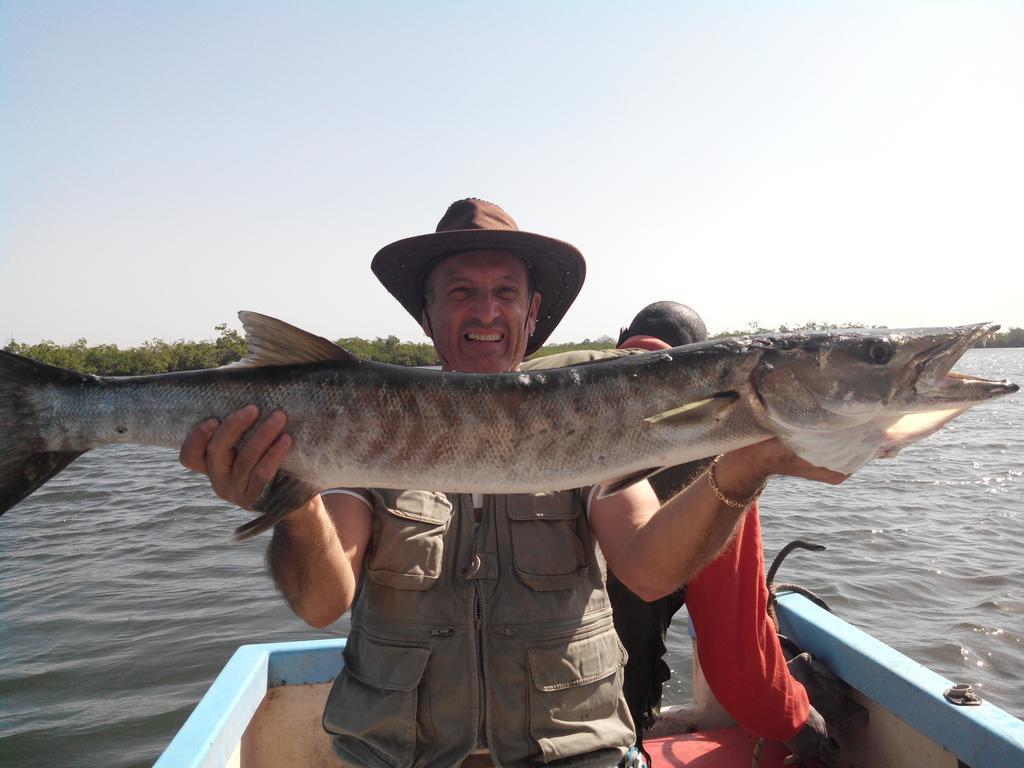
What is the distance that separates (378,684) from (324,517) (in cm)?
78

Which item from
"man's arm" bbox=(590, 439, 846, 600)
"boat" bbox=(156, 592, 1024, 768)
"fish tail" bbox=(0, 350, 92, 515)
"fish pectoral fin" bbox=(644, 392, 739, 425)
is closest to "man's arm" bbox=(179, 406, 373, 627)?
"fish tail" bbox=(0, 350, 92, 515)

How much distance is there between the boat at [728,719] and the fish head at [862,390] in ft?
6.20

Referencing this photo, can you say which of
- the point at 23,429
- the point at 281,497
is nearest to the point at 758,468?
the point at 281,497

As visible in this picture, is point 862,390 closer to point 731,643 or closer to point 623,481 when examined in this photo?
point 623,481

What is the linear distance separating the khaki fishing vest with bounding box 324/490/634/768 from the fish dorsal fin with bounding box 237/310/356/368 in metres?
0.83

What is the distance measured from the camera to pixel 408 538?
128 inches

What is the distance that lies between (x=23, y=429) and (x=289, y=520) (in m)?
1.19

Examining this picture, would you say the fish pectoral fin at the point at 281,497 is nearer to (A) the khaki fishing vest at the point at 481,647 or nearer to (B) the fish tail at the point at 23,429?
(A) the khaki fishing vest at the point at 481,647

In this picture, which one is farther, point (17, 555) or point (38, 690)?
point (17, 555)

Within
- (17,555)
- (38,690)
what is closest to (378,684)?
(38,690)

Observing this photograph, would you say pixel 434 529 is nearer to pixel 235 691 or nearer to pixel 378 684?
pixel 378 684

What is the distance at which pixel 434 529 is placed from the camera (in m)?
3.34

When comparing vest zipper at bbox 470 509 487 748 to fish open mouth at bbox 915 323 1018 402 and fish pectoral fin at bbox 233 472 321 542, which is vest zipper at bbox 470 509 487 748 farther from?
fish open mouth at bbox 915 323 1018 402

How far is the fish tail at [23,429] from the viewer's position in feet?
9.43
